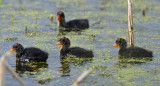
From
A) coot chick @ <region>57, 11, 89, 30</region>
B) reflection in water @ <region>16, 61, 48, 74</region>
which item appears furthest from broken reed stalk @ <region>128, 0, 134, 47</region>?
coot chick @ <region>57, 11, 89, 30</region>

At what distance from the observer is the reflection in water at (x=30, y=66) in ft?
26.8

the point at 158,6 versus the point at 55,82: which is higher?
the point at 158,6

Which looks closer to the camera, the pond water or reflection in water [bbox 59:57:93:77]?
the pond water

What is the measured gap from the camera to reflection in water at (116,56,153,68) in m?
8.56

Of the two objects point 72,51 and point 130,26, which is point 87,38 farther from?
point 130,26

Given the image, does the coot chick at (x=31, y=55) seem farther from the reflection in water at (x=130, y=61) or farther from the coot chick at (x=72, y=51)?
the reflection in water at (x=130, y=61)

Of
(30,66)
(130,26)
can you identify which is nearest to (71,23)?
(130,26)

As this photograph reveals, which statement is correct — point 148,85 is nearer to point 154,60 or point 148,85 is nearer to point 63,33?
point 154,60

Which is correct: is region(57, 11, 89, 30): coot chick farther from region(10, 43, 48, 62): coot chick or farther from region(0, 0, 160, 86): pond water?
region(10, 43, 48, 62): coot chick

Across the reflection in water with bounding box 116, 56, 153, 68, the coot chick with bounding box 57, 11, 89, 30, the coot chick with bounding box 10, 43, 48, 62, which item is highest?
the coot chick with bounding box 57, 11, 89, 30

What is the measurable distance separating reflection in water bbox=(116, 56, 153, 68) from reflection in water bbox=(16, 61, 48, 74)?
1.58 metres

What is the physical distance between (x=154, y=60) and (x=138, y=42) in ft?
6.26

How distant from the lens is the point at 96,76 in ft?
25.2

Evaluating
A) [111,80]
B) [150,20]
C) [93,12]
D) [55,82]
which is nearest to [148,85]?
[111,80]
